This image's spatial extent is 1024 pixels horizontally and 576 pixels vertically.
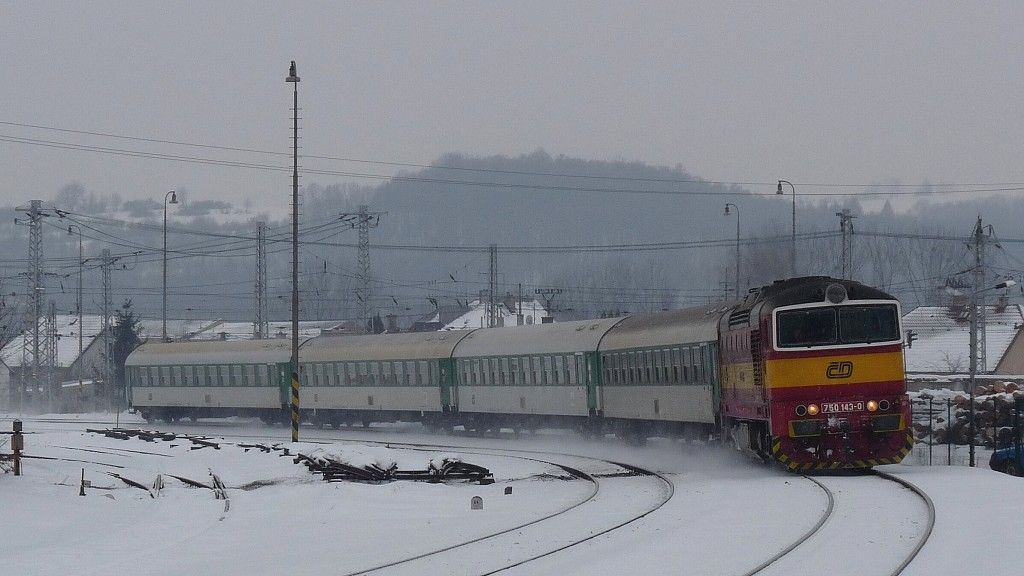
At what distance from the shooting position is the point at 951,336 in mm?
93062

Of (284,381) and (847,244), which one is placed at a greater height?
(847,244)

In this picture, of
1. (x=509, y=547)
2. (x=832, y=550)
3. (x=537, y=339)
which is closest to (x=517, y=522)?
(x=509, y=547)

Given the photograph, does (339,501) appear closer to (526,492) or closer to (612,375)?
(526,492)

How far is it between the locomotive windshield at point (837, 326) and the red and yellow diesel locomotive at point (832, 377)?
0.02 m

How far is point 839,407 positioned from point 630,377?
1441 cm

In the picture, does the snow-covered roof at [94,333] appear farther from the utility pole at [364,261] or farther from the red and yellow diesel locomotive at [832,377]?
the red and yellow diesel locomotive at [832,377]

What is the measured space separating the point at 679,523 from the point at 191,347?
51621 millimetres

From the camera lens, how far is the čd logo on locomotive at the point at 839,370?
80.6ft

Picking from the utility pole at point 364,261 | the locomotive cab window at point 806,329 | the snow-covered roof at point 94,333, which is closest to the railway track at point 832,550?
the locomotive cab window at point 806,329

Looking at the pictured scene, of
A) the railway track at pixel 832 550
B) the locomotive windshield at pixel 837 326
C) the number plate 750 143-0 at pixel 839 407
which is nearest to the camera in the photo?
the railway track at pixel 832 550

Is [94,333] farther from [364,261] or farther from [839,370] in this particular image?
[839,370]

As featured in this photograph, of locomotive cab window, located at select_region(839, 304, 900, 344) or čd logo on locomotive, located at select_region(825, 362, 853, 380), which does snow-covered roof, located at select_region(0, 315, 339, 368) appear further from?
A: čd logo on locomotive, located at select_region(825, 362, 853, 380)

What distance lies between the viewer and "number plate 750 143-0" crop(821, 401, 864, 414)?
24.4m

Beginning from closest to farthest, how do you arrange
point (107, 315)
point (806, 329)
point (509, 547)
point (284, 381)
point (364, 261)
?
1. point (509, 547)
2. point (806, 329)
3. point (284, 381)
4. point (364, 261)
5. point (107, 315)
